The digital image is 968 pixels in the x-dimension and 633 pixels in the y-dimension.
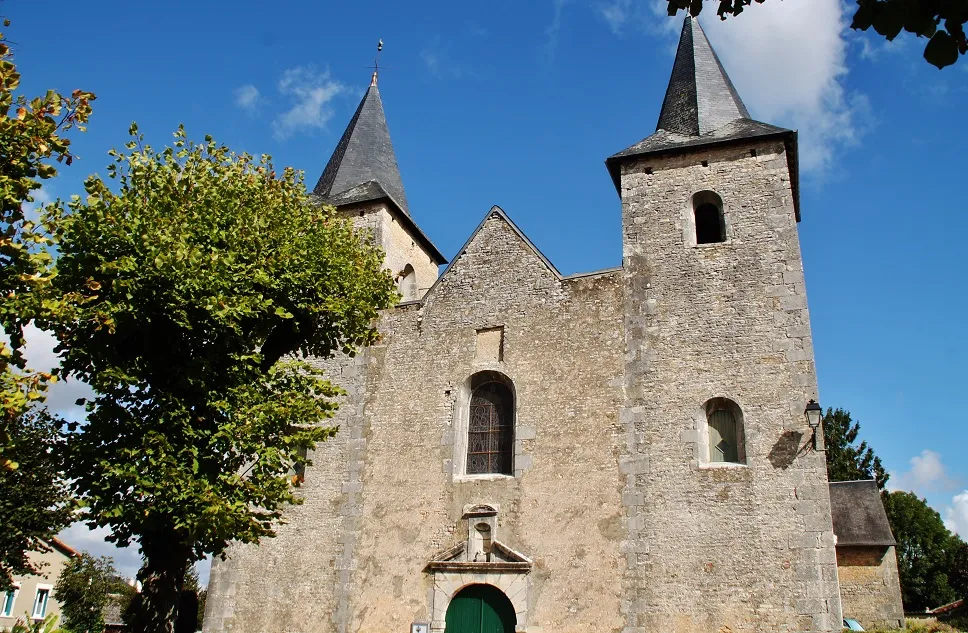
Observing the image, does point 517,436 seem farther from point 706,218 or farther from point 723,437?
point 706,218

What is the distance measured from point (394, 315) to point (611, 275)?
441cm

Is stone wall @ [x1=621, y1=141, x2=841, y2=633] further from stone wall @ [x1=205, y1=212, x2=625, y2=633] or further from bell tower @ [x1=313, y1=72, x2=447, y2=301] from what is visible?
bell tower @ [x1=313, y1=72, x2=447, y2=301]

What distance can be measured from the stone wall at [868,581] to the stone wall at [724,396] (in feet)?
28.8

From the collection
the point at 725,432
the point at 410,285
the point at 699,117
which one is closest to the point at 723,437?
the point at 725,432

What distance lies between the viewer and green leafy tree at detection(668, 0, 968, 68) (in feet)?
11.2

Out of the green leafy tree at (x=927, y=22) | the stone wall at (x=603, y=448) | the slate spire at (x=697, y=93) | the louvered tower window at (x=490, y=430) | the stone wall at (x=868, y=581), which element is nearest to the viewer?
the green leafy tree at (x=927, y=22)

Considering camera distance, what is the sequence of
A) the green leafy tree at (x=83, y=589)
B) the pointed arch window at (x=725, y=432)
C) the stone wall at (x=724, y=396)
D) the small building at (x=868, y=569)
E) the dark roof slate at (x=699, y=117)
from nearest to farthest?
1. the stone wall at (x=724, y=396)
2. the pointed arch window at (x=725, y=432)
3. the dark roof slate at (x=699, y=117)
4. the small building at (x=868, y=569)
5. the green leafy tree at (x=83, y=589)

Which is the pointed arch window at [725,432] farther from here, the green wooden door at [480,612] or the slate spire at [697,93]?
the slate spire at [697,93]

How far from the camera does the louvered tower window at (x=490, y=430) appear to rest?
13.7m

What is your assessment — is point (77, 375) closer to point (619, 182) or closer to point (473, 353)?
point (473, 353)

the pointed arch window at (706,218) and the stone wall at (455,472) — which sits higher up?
the pointed arch window at (706,218)

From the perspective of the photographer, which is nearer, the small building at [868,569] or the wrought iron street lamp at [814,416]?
the wrought iron street lamp at [814,416]

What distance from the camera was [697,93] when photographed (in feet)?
52.0

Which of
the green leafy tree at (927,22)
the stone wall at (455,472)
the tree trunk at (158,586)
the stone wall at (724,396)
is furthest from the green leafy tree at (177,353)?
the green leafy tree at (927,22)
